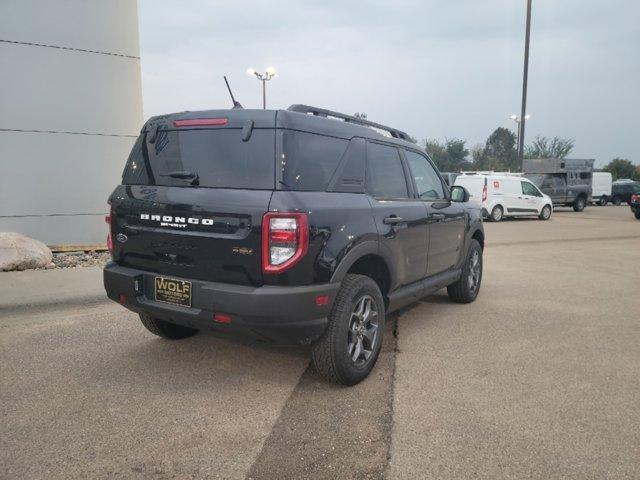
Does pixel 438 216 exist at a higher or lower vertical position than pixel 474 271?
higher

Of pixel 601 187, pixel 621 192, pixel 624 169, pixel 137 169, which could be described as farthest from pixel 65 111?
pixel 624 169

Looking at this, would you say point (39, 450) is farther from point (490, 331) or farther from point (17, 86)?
point (17, 86)

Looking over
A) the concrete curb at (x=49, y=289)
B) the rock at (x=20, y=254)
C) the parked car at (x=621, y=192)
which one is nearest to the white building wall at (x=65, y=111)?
the rock at (x=20, y=254)

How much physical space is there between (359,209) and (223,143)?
103cm

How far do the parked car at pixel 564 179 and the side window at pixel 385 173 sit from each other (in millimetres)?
23043

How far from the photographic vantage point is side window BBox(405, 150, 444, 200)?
472 centimetres

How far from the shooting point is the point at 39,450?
2646 millimetres

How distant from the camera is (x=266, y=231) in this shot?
2965 millimetres

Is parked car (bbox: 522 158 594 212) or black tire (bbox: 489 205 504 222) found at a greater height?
parked car (bbox: 522 158 594 212)

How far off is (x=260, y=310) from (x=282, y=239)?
17.4 inches

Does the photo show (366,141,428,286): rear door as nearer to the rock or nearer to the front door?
the front door

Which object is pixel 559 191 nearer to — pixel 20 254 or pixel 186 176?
pixel 20 254

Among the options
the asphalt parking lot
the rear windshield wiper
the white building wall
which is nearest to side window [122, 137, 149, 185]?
the rear windshield wiper

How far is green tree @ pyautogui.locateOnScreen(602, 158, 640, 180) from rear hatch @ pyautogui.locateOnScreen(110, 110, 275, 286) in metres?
63.7
